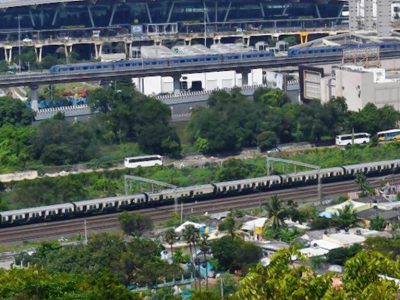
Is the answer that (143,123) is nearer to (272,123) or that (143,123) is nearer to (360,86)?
(272,123)

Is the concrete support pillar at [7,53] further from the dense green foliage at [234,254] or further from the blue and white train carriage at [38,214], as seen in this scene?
the dense green foliage at [234,254]

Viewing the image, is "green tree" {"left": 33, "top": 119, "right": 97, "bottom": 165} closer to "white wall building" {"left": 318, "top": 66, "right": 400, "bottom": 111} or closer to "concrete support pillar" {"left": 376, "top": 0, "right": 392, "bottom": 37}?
"white wall building" {"left": 318, "top": 66, "right": 400, "bottom": 111}

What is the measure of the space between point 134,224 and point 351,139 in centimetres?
981

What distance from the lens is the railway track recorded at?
25.1 m

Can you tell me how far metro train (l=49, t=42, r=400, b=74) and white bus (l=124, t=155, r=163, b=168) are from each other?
1042 centimetres

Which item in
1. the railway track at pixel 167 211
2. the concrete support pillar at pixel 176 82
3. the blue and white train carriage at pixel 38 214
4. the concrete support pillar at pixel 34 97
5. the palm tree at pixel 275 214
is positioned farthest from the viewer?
the concrete support pillar at pixel 176 82

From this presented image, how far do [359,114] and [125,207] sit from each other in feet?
30.6

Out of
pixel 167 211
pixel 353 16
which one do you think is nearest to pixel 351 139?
pixel 167 211

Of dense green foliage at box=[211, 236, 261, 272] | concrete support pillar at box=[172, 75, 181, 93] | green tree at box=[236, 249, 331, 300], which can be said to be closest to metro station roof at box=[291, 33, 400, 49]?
concrete support pillar at box=[172, 75, 181, 93]

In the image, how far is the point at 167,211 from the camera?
26500 mm

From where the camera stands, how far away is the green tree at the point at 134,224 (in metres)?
24.4

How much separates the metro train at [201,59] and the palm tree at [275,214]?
55.4 feet

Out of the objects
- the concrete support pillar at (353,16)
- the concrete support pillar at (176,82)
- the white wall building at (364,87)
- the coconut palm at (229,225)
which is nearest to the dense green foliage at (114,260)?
the coconut palm at (229,225)

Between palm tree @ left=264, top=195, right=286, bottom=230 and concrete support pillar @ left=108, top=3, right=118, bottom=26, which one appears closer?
palm tree @ left=264, top=195, right=286, bottom=230
